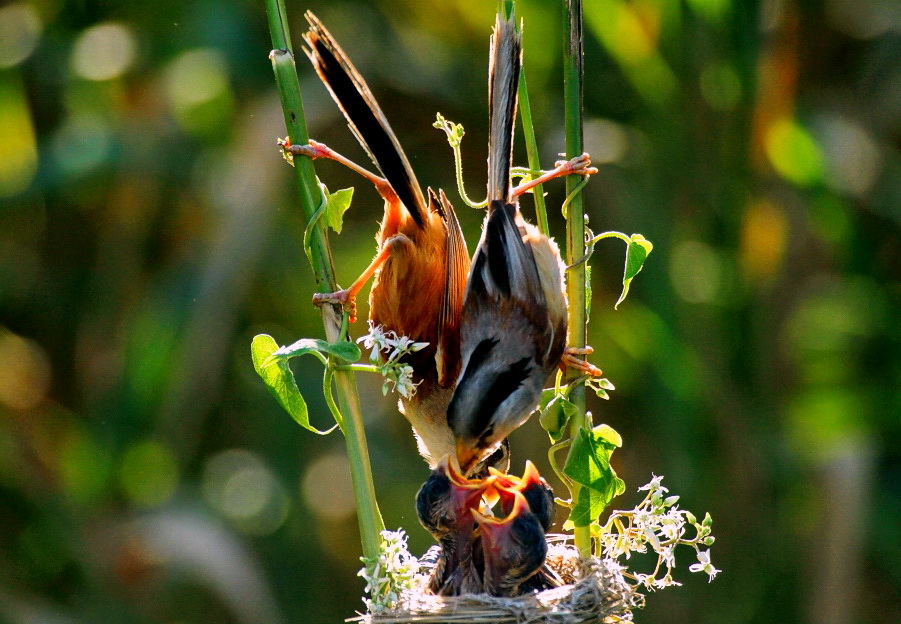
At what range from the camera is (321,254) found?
75.3 inches

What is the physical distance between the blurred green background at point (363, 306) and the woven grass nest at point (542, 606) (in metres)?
2.29

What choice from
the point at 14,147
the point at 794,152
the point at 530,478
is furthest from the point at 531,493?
the point at 14,147

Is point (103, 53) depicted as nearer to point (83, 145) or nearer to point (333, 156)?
point (83, 145)

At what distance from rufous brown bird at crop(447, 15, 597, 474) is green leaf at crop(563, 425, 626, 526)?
0.53 meters

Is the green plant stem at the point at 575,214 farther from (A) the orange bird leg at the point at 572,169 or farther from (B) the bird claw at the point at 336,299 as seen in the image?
(B) the bird claw at the point at 336,299

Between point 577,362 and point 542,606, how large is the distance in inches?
19.1

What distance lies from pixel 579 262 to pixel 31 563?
4270mm

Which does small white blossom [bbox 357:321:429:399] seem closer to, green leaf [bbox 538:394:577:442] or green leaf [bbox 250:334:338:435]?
green leaf [bbox 250:334:338:435]

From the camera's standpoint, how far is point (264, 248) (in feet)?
16.7

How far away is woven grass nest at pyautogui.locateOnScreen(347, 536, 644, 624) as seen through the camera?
201 cm

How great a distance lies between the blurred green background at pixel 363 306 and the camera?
4480mm

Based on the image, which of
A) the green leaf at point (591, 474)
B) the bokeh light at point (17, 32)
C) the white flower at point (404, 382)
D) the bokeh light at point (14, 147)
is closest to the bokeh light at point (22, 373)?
the bokeh light at point (14, 147)

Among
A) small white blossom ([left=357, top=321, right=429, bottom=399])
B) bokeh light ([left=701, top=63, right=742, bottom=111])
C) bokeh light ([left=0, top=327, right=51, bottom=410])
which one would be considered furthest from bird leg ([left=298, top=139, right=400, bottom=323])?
bokeh light ([left=0, top=327, right=51, bottom=410])

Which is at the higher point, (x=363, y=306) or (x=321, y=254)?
(x=363, y=306)
